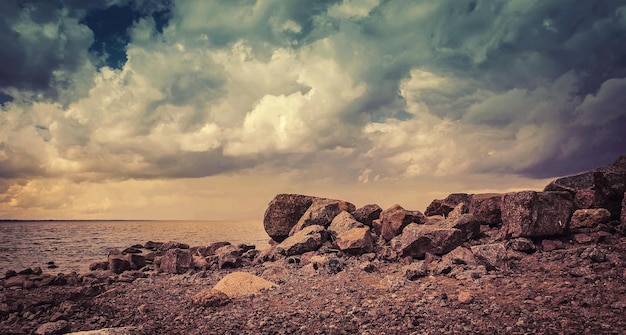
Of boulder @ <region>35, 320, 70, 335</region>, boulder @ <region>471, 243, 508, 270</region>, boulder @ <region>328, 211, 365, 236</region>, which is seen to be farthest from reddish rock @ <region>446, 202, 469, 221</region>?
boulder @ <region>35, 320, 70, 335</region>

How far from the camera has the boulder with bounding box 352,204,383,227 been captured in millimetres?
21094

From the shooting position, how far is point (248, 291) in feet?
43.8

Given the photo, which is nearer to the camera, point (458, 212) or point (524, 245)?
point (524, 245)

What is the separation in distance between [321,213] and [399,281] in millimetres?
9768

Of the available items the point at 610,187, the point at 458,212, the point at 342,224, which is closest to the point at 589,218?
the point at 610,187

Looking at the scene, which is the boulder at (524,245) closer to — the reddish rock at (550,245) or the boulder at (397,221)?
the reddish rock at (550,245)

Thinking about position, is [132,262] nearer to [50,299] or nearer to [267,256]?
[50,299]

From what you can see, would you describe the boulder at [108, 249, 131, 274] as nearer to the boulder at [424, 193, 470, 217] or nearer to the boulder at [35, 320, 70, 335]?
the boulder at [35, 320, 70, 335]

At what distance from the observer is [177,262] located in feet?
67.0

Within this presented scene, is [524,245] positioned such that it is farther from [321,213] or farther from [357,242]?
[321,213]

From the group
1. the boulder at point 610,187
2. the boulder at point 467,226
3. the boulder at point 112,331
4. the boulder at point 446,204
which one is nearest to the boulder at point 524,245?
the boulder at point 467,226

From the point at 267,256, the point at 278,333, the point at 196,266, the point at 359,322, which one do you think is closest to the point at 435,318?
the point at 359,322

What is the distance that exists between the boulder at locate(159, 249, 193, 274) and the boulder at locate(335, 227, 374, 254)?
347 inches

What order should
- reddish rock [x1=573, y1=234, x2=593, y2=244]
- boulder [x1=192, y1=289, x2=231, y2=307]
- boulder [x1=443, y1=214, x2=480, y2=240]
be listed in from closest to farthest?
boulder [x1=192, y1=289, x2=231, y2=307]
reddish rock [x1=573, y1=234, x2=593, y2=244]
boulder [x1=443, y1=214, x2=480, y2=240]
